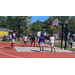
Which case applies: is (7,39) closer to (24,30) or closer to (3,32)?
(3,32)

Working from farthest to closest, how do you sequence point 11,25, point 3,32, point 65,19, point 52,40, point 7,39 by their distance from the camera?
point 65,19, point 11,25, point 3,32, point 7,39, point 52,40

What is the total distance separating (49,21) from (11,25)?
15752mm

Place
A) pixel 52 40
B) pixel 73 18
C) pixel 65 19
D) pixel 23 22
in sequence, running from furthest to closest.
Result: pixel 65 19 < pixel 73 18 < pixel 23 22 < pixel 52 40

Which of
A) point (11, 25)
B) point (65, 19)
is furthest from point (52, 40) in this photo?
point (65, 19)

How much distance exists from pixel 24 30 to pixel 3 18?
10.8 meters

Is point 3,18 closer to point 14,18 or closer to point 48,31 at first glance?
point 14,18

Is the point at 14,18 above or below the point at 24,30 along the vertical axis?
above

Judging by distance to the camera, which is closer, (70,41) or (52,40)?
(52,40)

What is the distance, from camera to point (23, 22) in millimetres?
42875

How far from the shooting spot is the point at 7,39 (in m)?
24.5

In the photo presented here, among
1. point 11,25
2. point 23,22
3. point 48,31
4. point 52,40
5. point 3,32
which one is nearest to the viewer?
point 52,40

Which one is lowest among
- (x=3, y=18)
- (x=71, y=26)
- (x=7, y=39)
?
(x=7, y=39)

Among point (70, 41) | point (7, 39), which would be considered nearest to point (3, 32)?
point (7, 39)

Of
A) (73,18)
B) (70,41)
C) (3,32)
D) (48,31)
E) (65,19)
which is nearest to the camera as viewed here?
(70,41)
